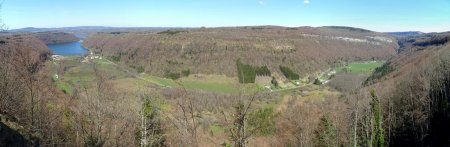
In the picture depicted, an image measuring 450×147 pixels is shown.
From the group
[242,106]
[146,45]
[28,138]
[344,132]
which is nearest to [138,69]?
[146,45]

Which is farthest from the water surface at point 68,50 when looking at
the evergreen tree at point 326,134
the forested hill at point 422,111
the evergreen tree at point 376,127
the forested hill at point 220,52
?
the evergreen tree at point 376,127

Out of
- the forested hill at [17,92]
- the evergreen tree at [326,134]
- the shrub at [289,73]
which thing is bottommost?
the shrub at [289,73]

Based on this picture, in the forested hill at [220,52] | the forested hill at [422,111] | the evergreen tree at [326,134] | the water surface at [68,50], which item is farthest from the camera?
the water surface at [68,50]

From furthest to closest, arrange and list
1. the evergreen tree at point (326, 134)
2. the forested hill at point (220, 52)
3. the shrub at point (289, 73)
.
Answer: the forested hill at point (220, 52), the shrub at point (289, 73), the evergreen tree at point (326, 134)

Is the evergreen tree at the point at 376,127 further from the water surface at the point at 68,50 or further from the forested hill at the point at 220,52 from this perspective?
the water surface at the point at 68,50

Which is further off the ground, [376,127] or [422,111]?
[422,111]

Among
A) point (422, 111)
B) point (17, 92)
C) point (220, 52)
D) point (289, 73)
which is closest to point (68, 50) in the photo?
point (220, 52)

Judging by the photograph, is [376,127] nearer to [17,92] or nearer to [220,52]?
[17,92]

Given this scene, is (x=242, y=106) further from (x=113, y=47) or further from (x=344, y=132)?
(x=113, y=47)

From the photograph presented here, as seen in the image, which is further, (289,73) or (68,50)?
(68,50)
